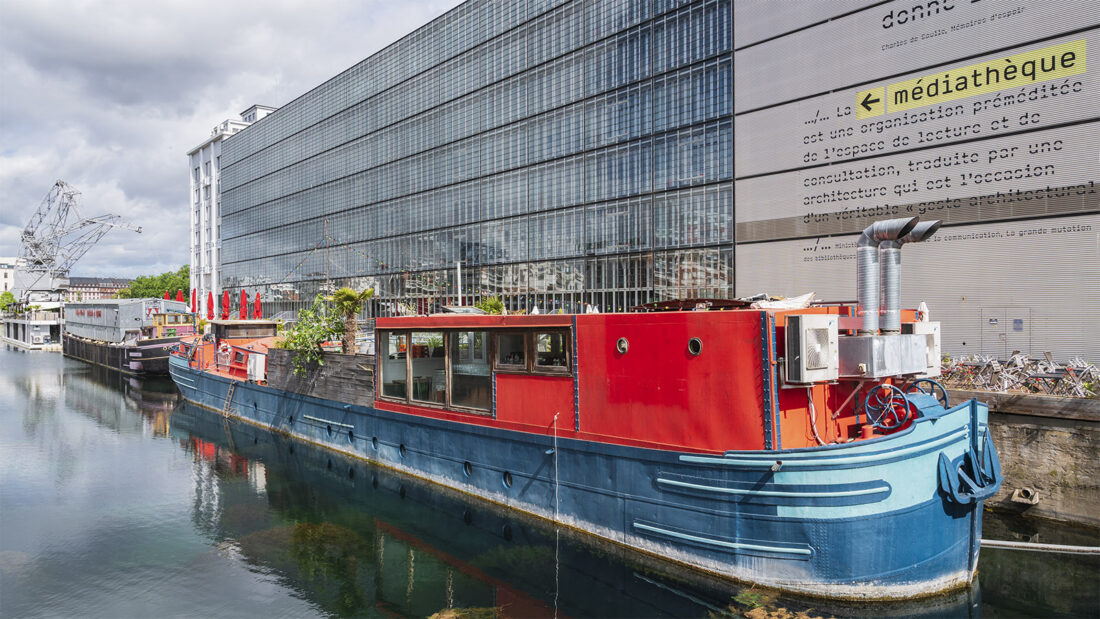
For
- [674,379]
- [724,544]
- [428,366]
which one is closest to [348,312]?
[428,366]

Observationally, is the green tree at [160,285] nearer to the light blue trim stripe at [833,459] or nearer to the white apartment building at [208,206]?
the white apartment building at [208,206]

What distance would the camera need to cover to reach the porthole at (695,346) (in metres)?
9.81

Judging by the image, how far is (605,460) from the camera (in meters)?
11.1

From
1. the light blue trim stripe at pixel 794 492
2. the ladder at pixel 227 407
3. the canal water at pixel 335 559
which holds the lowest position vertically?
the canal water at pixel 335 559

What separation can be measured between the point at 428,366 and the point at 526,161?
69.0ft

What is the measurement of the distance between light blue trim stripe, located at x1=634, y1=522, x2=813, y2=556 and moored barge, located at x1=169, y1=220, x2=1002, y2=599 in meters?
0.02

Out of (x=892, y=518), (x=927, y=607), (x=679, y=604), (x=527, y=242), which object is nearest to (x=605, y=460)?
(x=679, y=604)

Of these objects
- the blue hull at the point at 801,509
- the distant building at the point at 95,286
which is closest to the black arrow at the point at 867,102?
the blue hull at the point at 801,509

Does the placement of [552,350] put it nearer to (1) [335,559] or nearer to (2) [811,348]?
(2) [811,348]

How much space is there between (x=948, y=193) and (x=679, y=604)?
17.1m

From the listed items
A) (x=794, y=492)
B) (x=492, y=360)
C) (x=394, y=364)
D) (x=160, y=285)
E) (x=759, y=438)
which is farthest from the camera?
(x=160, y=285)

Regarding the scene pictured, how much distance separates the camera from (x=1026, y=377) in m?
14.4

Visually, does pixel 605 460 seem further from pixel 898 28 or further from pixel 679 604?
pixel 898 28

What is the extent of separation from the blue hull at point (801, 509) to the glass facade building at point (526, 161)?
1657cm
